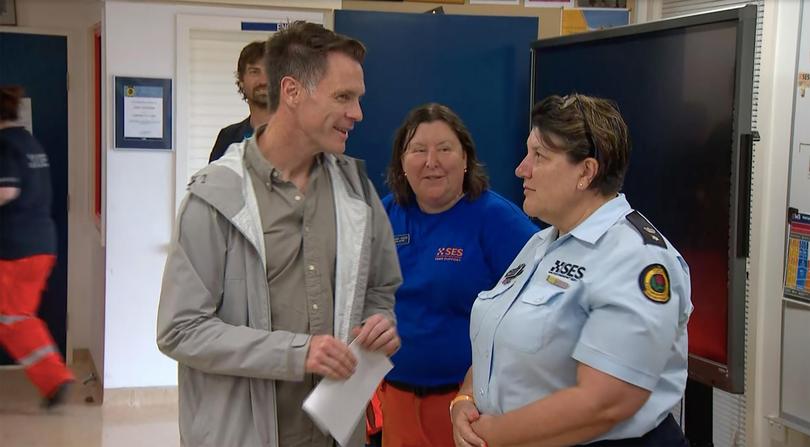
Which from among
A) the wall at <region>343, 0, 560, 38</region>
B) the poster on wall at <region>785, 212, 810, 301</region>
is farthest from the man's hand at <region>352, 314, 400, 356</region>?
the wall at <region>343, 0, 560, 38</region>

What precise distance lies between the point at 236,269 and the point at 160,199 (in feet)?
10.6

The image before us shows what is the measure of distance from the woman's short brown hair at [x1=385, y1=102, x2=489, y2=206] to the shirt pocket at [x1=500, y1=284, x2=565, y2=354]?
88 cm

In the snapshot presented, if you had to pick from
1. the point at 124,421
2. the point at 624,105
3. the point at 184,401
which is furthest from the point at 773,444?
the point at 124,421

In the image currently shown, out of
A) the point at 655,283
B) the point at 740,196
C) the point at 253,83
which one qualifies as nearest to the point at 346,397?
the point at 655,283

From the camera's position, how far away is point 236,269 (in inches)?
66.1

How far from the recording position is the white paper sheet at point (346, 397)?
1.68m

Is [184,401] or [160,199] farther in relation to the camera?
[160,199]

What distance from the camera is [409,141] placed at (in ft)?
8.58

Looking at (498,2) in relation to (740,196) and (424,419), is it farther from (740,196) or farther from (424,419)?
(424,419)

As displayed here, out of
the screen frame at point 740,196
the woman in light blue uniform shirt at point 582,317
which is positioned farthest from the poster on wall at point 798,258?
the woman in light blue uniform shirt at point 582,317

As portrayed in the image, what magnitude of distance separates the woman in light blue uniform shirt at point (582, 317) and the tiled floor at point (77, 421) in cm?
313

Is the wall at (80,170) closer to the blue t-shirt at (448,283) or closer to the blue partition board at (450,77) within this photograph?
the blue partition board at (450,77)

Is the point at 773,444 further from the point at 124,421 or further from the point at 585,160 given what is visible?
the point at 124,421

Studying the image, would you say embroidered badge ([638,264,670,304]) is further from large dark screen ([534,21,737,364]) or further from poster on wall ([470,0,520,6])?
poster on wall ([470,0,520,6])
